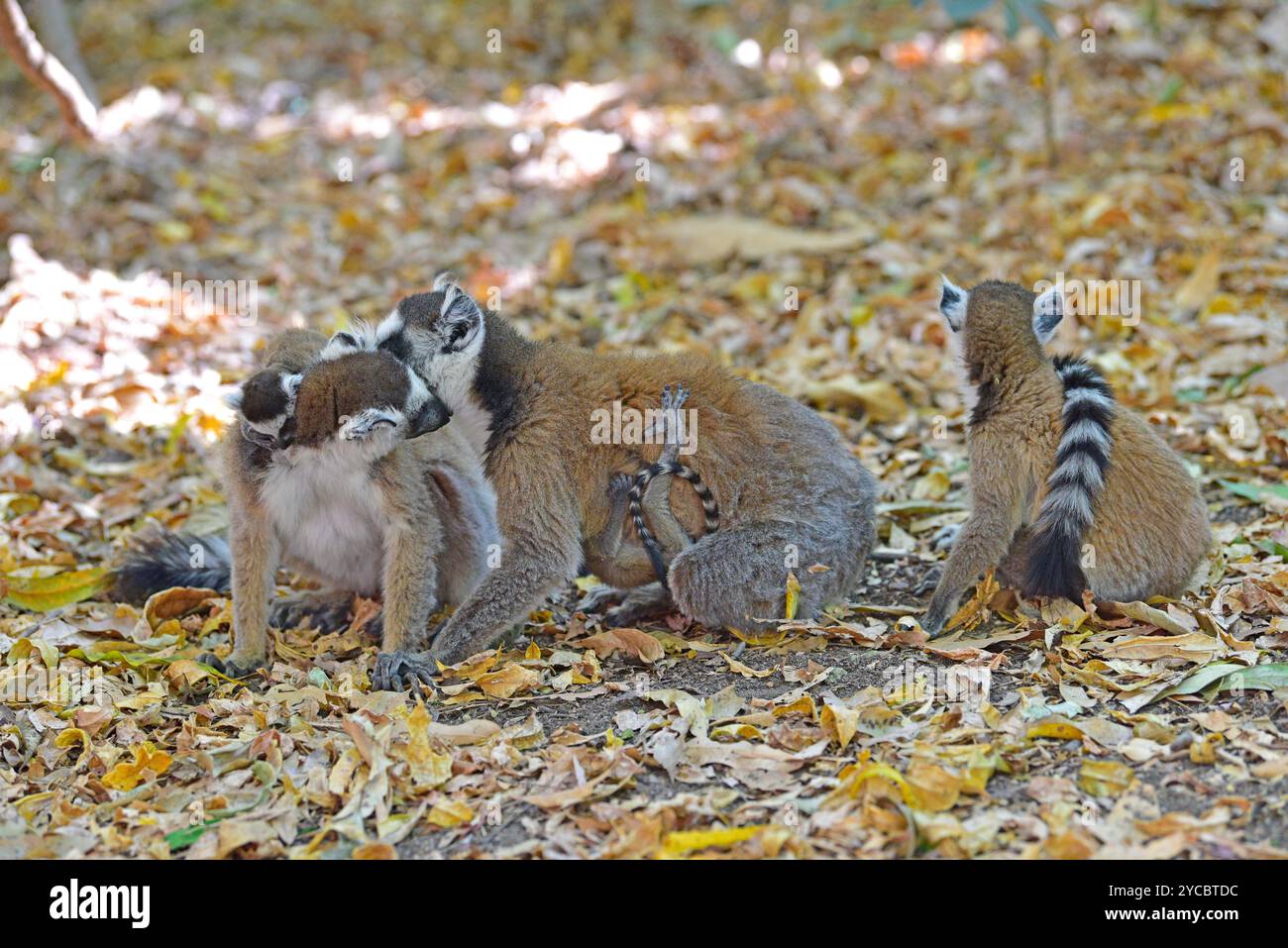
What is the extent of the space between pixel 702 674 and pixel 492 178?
7.41m

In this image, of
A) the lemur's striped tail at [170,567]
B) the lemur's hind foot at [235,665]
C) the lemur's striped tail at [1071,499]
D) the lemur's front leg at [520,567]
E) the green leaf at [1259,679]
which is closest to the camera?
the green leaf at [1259,679]

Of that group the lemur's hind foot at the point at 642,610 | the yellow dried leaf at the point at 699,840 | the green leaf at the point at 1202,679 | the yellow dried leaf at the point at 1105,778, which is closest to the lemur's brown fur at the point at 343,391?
the lemur's hind foot at the point at 642,610

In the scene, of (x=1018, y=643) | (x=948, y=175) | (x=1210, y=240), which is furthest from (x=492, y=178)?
(x=1018, y=643)

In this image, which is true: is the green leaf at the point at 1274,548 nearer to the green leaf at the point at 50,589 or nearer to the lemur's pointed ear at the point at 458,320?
the lemur's pointed ear at the point at 458,320

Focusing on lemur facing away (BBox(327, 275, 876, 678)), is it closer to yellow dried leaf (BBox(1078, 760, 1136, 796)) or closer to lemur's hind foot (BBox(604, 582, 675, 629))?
lemur's hind foot (BBox(604, 582, 675, 629))

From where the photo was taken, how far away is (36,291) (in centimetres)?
919

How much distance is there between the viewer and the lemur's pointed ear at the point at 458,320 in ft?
19.4

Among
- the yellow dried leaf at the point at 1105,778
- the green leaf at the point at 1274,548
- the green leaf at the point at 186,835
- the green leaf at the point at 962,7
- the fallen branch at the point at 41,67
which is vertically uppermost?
the green leaf at the point at 962,7

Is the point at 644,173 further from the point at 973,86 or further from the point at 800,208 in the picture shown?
the point at 973,86

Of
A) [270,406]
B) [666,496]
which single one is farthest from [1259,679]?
[270,406]

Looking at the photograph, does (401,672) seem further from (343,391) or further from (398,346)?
(398,346)

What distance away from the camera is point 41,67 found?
8.05 m

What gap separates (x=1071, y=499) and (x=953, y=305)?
1136mm

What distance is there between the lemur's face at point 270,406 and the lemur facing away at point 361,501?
2 cm
